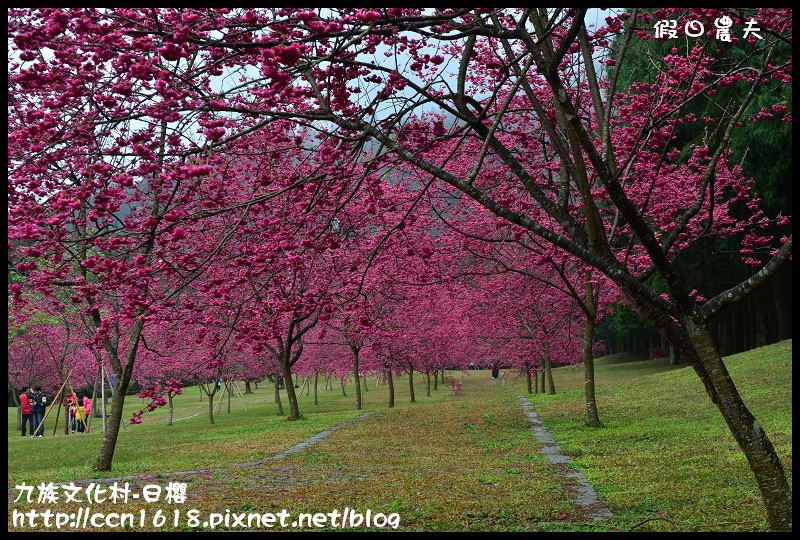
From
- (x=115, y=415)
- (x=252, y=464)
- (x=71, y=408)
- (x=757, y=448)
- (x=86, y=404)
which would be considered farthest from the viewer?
(x=86, y=404)

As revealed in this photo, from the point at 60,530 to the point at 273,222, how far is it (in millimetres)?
3605

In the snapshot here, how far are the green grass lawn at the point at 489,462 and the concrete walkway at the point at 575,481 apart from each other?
14 centimetres

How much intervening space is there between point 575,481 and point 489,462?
2422 millimetres

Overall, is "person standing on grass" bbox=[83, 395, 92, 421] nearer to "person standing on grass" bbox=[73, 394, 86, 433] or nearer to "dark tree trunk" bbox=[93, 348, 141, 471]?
"person standing on grass" bbox=[73, 394, 86, 433]

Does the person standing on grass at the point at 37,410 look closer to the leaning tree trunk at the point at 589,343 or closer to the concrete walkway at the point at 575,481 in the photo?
the concrete walkway at the point at 575,481

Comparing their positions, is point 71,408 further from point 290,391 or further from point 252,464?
point 252,464

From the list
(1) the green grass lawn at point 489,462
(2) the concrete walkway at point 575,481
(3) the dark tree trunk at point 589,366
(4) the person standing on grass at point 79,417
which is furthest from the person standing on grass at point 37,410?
(3) the dark tree trunk at point 589,366

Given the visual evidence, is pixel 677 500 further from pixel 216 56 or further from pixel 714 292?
pixel 714 292

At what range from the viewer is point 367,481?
33.4 feet

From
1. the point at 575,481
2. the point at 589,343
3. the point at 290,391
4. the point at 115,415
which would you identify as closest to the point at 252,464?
the point at 115,415

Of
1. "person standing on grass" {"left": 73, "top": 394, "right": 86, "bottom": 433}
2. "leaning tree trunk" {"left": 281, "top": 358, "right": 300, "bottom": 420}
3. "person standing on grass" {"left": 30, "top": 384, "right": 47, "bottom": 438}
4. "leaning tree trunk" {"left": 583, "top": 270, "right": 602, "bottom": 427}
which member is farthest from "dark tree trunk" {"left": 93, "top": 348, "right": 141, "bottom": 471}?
"person standing on grass" {"left": 30, "top": 384, "right": 47, "bottom": 438}

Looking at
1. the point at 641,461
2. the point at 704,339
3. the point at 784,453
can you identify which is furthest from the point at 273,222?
the point at 784,453

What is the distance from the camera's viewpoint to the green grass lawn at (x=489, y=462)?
765 cm

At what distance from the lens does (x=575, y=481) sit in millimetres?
9766
